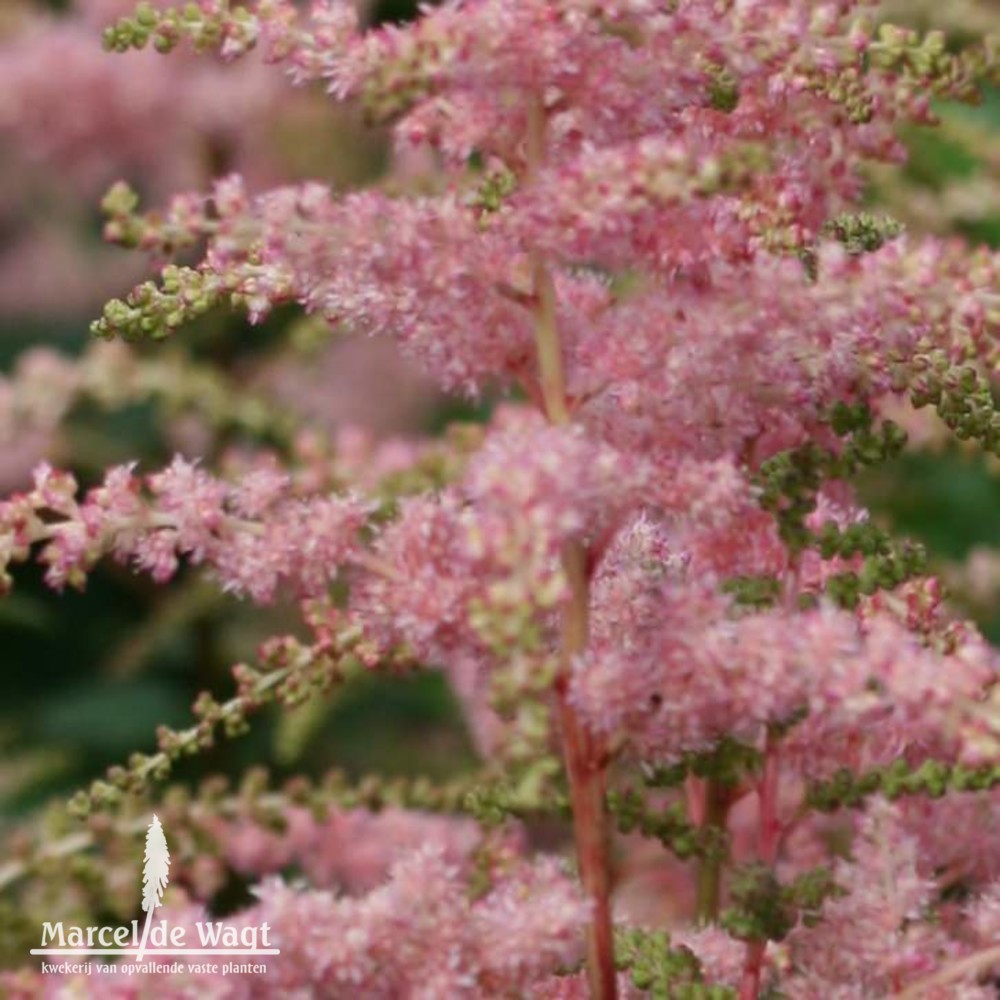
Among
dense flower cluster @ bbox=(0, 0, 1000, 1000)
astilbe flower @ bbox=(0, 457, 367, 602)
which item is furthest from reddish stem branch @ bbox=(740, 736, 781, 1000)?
astilbe flower @ bbox=(0, 457, 367, 602)

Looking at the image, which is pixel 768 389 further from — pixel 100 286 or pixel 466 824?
pixel 100 286

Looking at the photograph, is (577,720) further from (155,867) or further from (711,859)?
(155,867)

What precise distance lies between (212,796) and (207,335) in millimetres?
834

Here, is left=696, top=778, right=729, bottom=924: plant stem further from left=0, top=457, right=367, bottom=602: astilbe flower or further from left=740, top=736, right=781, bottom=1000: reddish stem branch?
left=0, top=457, right=367, bottom=602: astilbe flower

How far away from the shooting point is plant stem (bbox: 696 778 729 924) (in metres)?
0.52

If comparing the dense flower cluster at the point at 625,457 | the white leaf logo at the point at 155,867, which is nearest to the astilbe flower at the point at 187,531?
the dense flower cluster at the point at 625,457

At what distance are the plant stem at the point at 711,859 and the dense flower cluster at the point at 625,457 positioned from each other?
16 mm

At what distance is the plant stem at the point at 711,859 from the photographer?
1.71 ft

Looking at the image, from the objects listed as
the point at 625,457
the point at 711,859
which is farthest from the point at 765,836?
the point at 625,457

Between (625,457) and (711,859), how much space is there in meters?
0.12

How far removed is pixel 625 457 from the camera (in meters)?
0.44

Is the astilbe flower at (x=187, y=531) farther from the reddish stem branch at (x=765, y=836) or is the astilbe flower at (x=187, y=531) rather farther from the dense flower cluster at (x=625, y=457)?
the reddish stem branch at (x=765, y=836)

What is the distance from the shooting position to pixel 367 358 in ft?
5.24

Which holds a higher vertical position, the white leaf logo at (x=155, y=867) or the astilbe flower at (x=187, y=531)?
the astilbe flower at (x=187, y=531)
